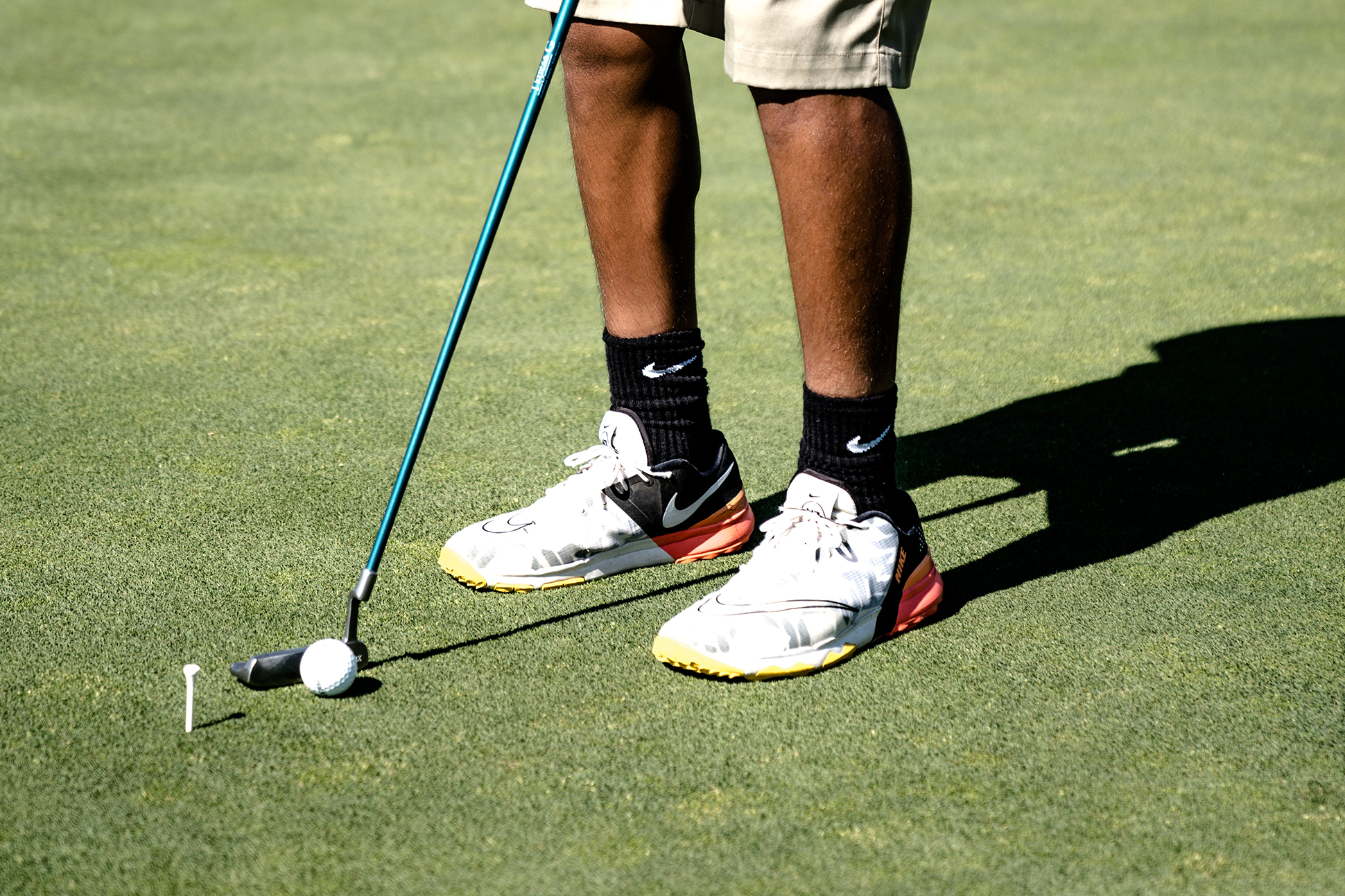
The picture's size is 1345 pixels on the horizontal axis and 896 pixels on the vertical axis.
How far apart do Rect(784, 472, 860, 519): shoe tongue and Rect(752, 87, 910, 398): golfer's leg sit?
0.12 meters

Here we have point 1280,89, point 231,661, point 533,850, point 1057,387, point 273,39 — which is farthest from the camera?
point 273,39

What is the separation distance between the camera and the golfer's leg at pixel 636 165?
185cm

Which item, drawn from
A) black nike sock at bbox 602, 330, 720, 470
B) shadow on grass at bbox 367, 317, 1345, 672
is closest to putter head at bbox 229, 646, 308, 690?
shadow on grass at bbox 367, 317, 1345, 672

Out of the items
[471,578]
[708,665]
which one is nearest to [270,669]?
[471,578]

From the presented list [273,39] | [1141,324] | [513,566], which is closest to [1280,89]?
[1141,324]

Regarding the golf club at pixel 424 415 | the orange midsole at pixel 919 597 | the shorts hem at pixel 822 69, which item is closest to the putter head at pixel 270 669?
the golf club at pixel 424 415

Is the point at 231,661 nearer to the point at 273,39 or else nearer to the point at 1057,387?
the point at 1057,387

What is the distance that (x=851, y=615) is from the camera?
5.58ft

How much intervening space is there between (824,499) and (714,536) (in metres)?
0.28

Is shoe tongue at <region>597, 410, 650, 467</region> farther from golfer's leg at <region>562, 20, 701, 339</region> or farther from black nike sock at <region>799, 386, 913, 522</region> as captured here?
black nike sock at <region>799, 386, 913, 522</region>

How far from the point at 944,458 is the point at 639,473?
620 millimetres

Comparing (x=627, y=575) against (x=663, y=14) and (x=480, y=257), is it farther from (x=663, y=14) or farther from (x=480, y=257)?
(x=663, y=14)

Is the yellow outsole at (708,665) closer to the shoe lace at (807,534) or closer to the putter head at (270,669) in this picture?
the shoe lace at (807,534)

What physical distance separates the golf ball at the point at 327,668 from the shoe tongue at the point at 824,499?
594 mm
